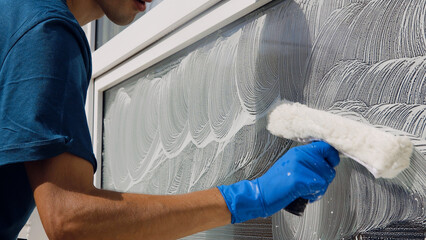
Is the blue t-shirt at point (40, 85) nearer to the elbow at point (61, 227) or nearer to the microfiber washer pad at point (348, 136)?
the elbow at point (61, 227)

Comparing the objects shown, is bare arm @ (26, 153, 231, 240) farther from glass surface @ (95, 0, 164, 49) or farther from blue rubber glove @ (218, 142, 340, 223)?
glass surface @ (95, 0, 164, 49)

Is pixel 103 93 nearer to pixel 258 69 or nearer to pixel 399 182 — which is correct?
pixel 258 69

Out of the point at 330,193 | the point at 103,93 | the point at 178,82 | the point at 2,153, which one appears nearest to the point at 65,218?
the point at 2,153

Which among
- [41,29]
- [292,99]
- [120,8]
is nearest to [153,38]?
[120,8]

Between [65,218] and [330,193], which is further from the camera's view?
[330,193]

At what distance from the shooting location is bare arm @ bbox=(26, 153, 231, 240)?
73 centimetres

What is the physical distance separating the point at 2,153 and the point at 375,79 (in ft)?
2.31

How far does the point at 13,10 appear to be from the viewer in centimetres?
85

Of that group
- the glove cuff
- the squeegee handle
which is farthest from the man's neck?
the squeegee handle

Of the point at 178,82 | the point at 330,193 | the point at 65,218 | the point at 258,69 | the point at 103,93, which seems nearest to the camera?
the point at 65,218

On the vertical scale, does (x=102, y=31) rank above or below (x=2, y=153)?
below

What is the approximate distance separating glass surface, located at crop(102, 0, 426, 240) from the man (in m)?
0.12

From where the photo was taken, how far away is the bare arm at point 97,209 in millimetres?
734

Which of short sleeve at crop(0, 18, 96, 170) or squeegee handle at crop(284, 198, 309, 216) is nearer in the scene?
short sleeve at crop(0, 18, 96, 170)
